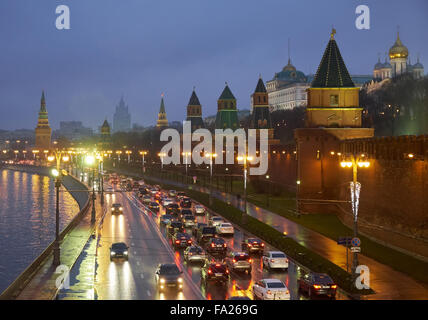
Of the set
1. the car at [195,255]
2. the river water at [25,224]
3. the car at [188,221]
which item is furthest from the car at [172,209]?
the car at [195,255]

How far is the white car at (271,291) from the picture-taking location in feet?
87.6

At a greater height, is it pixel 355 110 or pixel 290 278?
pixel 355 110

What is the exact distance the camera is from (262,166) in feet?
315

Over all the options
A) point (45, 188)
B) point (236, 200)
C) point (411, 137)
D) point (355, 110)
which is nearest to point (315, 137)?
point (355, 110)

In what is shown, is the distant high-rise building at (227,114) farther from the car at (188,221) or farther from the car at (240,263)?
the car at (240,263)

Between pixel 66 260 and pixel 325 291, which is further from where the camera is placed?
pixel 66 260

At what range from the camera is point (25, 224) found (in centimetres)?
8194

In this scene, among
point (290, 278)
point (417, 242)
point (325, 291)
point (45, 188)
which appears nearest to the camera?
point (325, 291)

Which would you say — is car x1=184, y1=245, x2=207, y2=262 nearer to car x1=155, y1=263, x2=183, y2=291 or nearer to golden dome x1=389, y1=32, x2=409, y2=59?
car x1=155, y1=263, x2=183, y2=291

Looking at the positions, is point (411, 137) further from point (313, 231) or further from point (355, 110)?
point (355, 110)

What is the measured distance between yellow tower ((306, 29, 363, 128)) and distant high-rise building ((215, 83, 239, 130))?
5453 cm

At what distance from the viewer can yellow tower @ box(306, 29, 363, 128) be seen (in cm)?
6656
